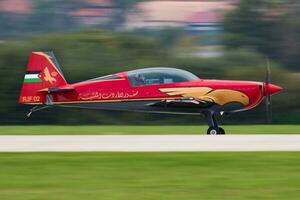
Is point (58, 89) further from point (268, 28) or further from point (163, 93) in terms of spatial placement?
point (268, 28)

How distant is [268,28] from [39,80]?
157ft

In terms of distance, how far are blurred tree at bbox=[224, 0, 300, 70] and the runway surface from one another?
45243mm

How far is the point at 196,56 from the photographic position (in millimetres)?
46875

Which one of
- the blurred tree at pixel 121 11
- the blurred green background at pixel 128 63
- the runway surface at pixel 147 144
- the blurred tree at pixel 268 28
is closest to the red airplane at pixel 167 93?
the runway surface at pixel 147 144

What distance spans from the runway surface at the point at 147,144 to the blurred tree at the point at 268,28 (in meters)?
45.2

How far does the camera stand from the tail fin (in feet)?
76.0

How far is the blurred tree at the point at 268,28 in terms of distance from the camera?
214ft

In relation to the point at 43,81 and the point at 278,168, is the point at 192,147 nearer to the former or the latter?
the point at 278,168

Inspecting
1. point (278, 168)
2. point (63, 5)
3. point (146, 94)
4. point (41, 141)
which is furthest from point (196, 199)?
point (63, 5)

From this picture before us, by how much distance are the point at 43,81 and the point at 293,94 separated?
2157 cm

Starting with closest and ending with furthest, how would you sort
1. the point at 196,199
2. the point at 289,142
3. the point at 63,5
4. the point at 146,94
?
the point at 196,199
the point at 289,142
the point at 146,94
the point at 63,5

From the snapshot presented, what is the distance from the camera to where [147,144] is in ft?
51.8

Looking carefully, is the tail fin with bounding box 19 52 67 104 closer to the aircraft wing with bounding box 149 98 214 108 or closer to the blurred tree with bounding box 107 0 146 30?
the aircraft wing with bounding box 149 98 214 108

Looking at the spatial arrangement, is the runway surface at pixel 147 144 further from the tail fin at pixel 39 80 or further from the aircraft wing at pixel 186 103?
the tail fin at pixel 39 80
